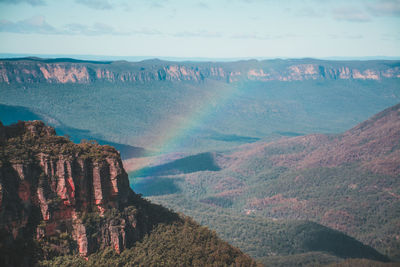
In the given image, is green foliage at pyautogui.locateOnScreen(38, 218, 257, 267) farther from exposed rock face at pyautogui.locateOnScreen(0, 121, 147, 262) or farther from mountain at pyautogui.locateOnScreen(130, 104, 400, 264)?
mountain at pyautogui.locateOnScreen(130, 104, 400, 264)

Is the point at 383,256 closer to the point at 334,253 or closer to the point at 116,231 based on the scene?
the point at 334,253

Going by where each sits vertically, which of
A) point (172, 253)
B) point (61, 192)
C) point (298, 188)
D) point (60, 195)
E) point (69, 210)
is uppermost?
point (61, 192)

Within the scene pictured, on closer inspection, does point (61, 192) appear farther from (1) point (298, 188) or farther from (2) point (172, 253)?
(1) point (298, 188)

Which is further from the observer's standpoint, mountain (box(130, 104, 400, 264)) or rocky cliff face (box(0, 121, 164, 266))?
mountain (box(130, 104, 400, 264))

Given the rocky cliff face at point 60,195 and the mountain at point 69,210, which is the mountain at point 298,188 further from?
the rocky cliff face at point 60,195

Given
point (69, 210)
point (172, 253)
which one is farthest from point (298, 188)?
point (69, 210)

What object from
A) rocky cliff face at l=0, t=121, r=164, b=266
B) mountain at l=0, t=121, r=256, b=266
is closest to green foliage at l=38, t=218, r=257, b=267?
mountain at l=0, t=121, r=256, b=266
